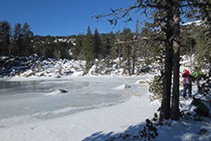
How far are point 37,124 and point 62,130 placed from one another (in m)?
1.54

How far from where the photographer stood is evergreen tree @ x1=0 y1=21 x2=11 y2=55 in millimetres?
43719

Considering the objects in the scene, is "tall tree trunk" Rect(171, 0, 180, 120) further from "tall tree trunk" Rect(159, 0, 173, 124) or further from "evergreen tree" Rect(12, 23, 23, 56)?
"evergreen tree" Rect(12, 23, 23, 56)

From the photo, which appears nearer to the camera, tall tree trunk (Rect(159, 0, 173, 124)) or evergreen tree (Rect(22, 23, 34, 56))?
tall tree trunk (Rect(159, 0, 173, 124))

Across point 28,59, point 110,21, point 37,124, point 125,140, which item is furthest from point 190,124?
point 28,59

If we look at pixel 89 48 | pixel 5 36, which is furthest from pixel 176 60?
pixel 5 36

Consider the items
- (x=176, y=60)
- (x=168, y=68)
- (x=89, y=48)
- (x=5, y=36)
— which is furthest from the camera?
(x=89, y=48)

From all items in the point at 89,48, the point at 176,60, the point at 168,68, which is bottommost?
the point at 168,68

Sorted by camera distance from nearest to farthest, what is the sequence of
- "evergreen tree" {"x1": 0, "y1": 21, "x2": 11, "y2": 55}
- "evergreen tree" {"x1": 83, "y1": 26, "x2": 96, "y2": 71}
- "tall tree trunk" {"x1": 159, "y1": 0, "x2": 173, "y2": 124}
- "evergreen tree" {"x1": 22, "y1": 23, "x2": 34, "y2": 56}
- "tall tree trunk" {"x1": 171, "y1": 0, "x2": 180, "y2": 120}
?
"tall tree trunk" {"x1": 171, "y1": 0, "x2": 180, "y2": 120} → "tall tree trunk" {"x1": 159, "y1": 0, "x2": 173, "y2": 124} → "evergreen tree" {"x1": 83, "y1": 26, "x2": 96, "y2": 71} → "evergreen tree" {"x1": 0, "y1": 21, "x2": 11, "y2": 55} → "evergreen tree" {"x1": 22, "y1": 23, "x2": 34, "y2": 56}

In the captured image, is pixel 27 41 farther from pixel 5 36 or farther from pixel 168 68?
pixel 168 68

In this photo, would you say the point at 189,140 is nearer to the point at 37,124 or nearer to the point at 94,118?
the point at 94,118

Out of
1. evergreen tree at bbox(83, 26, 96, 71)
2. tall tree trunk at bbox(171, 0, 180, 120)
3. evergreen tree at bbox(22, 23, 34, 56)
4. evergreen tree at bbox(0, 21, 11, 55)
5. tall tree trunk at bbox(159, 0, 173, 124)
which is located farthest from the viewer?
evergreen tree at bbox(22, 23, 34, 56)

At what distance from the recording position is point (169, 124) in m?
3.80

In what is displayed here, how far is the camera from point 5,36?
44.6 meters

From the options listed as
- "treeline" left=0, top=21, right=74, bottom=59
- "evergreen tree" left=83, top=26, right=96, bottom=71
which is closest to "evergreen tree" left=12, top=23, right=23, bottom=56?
"treeline" left=0, top=21, right=74, bottom=59
